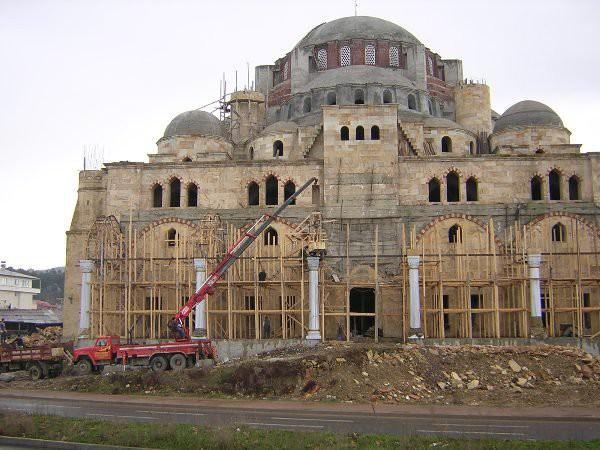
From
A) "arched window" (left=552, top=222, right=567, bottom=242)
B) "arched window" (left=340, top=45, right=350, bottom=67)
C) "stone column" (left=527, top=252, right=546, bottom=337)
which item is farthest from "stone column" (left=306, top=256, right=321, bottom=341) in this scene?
"arched window" (left=340, top=45, right=350, bottom=67)

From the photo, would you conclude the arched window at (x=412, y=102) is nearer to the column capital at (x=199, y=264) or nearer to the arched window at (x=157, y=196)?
the arched window at (x=157, y=196)

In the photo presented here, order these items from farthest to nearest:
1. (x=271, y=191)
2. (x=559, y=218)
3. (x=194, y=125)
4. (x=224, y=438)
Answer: (x=194, y=125) < (x=271, y=191) < (x=559, y=218) < (x=224, y=438)

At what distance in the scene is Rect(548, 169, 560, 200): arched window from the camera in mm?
40094

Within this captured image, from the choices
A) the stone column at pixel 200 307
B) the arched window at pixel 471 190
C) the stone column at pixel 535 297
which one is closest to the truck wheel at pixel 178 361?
the stone column at pixel 200 307

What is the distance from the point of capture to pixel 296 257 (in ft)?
115

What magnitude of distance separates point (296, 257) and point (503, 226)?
11.9 meters

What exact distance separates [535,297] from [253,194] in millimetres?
16834

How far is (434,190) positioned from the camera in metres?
40.6

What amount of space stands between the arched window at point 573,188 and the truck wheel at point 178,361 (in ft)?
76.8

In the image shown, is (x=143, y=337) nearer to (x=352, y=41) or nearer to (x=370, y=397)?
(x=370, y=397)

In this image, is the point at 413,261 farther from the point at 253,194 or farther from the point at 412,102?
the point at 412,102

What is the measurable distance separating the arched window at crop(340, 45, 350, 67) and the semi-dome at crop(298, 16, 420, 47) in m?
0.82

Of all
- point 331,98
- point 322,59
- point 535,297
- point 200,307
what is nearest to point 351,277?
point 200,307

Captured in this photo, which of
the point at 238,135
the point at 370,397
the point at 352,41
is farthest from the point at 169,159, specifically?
the point at 370,397
